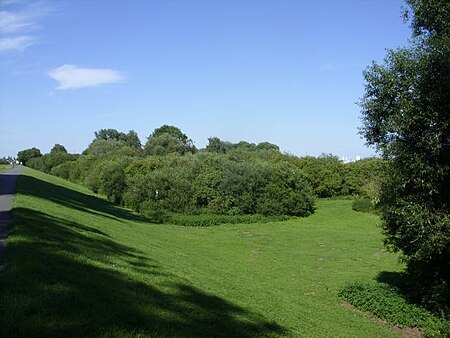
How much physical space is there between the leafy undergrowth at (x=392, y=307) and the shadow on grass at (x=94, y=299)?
6999mm

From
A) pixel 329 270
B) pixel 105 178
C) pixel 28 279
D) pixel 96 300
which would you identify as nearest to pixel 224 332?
pixel 96 300

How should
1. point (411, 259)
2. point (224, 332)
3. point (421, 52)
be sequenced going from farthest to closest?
point (411, 259) < point (421, 52) < point (224, 332)

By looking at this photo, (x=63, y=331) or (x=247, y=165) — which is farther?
(x=247, y=165)

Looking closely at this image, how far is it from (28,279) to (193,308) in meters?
3.17

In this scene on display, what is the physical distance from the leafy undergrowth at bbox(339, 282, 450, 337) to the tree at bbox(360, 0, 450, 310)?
6.59 ft

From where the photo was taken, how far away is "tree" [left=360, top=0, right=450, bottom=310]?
476 inches

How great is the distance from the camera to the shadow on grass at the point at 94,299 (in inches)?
234

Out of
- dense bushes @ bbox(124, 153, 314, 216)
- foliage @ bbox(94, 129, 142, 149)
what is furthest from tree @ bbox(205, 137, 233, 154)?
dense bushes @ bbox(124, 153, 314, 216)

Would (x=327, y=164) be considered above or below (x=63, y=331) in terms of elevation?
above

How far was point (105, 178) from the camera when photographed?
60469mm

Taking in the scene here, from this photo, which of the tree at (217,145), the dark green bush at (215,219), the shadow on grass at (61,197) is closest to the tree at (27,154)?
the tree at (217,145)

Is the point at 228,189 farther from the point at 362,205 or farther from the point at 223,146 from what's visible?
the point at 223,146

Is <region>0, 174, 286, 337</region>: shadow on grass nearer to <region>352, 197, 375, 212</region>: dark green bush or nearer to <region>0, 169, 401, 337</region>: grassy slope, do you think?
<region>0, 169, 401, 337</region>: grassy slope

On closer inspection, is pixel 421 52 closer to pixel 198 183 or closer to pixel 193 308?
pixel 193 308
